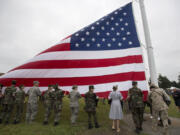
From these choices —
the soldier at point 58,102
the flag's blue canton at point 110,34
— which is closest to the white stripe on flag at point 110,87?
the flag's blue canton at point 110,34

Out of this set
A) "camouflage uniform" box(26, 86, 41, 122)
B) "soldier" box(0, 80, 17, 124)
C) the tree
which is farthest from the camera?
the tree

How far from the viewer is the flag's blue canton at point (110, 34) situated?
4.94 metres

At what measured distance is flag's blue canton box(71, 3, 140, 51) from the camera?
4.94 metres

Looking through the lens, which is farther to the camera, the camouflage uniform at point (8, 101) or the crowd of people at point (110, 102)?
the camouflage uniform at point (8, 101)

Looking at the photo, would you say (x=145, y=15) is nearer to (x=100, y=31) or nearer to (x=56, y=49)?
(x=100, y=31)

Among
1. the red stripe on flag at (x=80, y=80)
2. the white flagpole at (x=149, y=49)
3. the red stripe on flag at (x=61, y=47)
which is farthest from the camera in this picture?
the red stripe on flag at (x=61, y=47)

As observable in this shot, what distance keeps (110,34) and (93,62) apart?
4.29 feet

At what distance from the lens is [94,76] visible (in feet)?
15.6

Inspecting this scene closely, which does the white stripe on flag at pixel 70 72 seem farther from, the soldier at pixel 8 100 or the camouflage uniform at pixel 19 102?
the camouflage uniform at pixel 19 102

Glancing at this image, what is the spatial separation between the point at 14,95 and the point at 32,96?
973 millimetres

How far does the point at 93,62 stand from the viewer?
193 inches

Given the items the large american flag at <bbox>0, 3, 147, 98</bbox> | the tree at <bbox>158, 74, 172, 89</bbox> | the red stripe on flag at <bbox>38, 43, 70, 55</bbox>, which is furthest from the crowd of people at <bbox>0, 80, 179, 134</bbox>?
the tree at <bbox>158, 74, 172, 89</bbox>

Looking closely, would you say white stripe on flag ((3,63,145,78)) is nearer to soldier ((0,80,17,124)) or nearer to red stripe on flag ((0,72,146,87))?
red stripe on flag ((0,72,146,87))

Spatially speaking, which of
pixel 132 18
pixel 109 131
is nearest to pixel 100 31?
pixel 132 18
